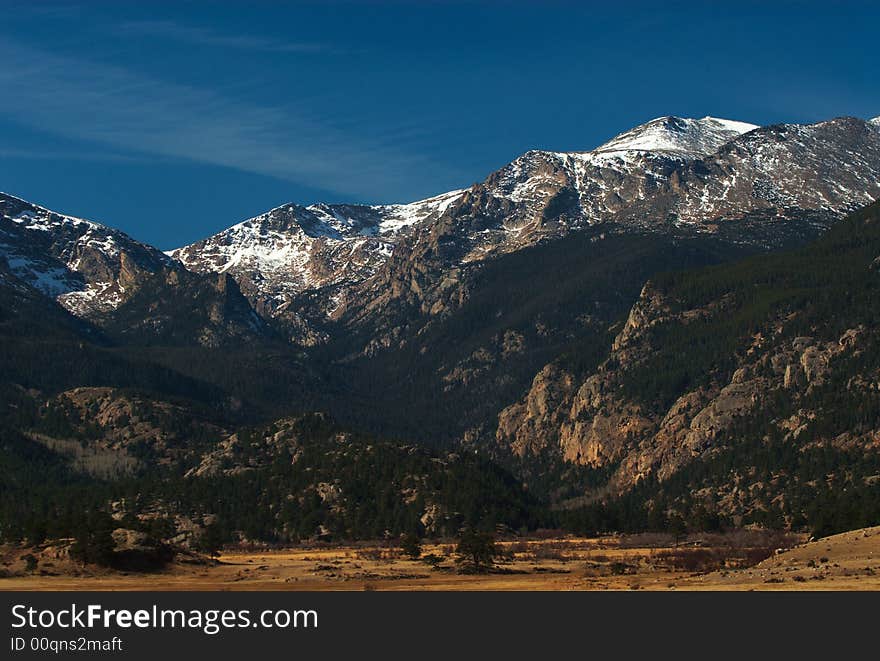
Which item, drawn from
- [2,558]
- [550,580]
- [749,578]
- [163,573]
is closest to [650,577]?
[550,580]

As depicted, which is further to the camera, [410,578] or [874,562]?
[410,578]

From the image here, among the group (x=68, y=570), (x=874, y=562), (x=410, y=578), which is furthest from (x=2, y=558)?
(x=874, y=562)

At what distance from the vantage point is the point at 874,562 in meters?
150

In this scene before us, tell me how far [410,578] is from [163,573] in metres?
30.5

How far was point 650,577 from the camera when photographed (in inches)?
6644
